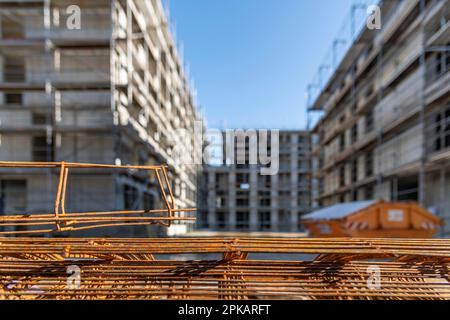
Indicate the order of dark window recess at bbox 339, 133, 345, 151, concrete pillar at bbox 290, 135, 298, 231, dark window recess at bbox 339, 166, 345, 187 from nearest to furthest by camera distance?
dark window recess at bbox 339, 166, 345, 187 → dark window recess at bbox 339, 133, 345, 151 → concrete pillar at bbox 290, 135, 298, 231

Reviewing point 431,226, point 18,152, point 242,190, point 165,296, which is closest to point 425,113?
point 431,226

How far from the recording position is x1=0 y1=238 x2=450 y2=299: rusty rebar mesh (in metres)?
1.36

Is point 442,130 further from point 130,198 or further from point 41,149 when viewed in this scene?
point 41,149

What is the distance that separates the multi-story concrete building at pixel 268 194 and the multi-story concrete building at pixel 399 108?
345 cm

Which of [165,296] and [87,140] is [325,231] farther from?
[87,140]

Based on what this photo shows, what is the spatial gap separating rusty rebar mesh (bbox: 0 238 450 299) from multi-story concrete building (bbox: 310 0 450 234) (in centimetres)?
670

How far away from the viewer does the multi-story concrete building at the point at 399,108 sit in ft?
22.2

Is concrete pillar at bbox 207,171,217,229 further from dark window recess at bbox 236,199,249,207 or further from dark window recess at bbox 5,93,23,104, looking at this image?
dark window recess at bbox 5,93,23,104

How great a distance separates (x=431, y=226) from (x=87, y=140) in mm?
10392

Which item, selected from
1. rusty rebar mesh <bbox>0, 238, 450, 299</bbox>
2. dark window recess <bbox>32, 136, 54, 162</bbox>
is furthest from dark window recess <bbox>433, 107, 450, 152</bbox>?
dark window recess <bbox>32, 136, 54, 162</bbox>

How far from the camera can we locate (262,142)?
862 cm

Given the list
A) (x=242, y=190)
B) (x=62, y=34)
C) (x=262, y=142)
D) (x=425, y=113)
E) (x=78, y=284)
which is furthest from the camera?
(x=242, y=190)

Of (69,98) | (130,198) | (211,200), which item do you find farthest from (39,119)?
(211,200)

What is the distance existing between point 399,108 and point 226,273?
9.73 metres
